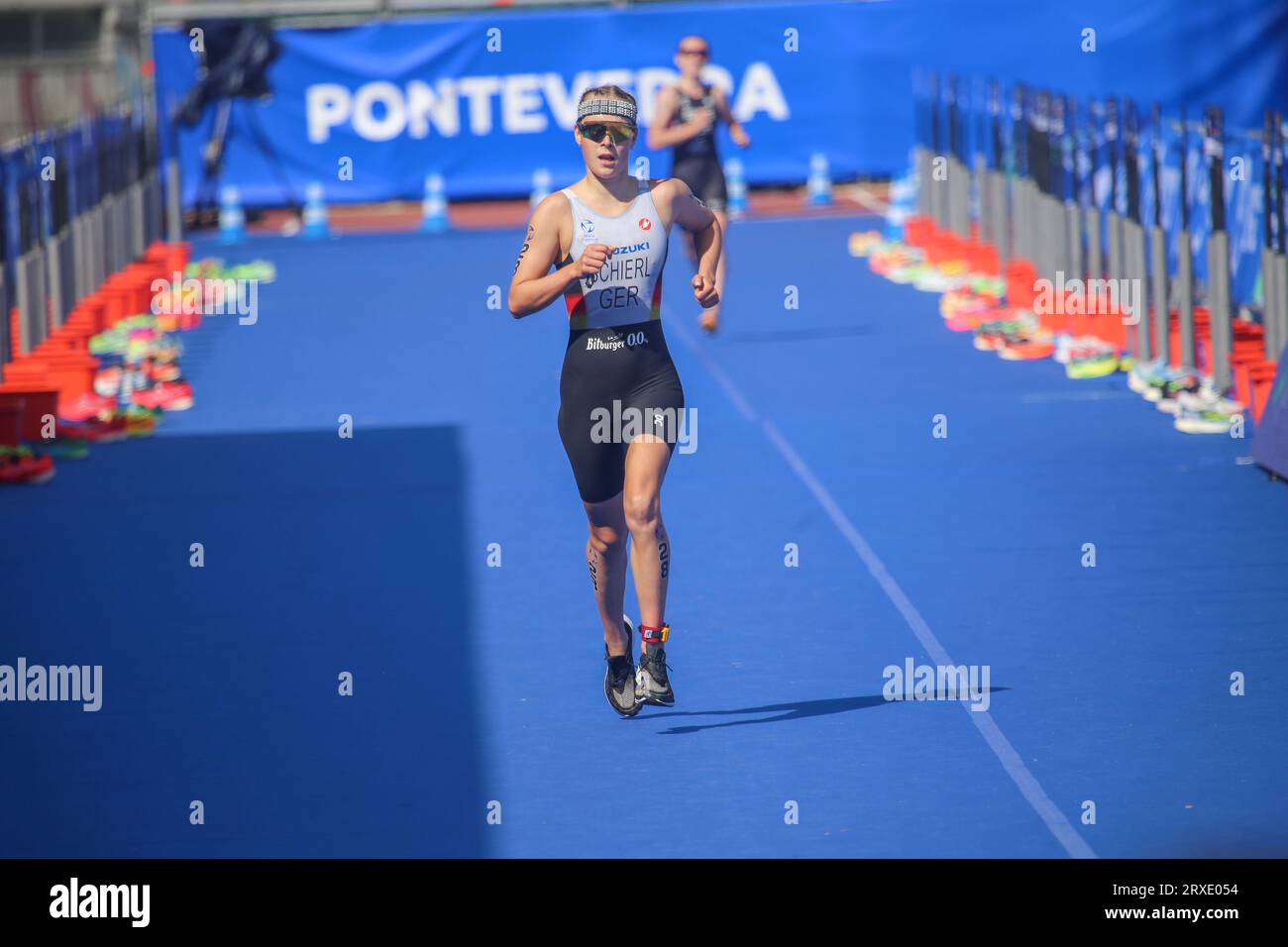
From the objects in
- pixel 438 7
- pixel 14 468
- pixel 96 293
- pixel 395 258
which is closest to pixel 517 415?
pixel 14 468

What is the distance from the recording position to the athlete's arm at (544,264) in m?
7.42

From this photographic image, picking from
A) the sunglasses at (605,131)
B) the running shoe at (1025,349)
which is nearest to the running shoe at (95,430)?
the running shoe at (1025,349)

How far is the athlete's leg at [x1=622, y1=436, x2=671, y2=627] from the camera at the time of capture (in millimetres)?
7719

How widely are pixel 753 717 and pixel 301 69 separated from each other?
912 inches

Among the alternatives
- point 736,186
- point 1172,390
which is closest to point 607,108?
point 1172,390

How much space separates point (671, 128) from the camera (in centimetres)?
1641

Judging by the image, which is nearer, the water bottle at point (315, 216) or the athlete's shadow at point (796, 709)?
the athlete's shadow at point (796, 709)

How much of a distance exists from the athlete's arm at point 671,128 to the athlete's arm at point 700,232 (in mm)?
8161

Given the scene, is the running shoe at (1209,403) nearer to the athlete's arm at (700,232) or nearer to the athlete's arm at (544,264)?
the athlete's arm at (700,232)

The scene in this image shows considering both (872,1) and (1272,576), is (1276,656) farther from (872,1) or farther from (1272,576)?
(872,1)

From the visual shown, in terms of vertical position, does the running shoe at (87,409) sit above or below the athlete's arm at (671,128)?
below

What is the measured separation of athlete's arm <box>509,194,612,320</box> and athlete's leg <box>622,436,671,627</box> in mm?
682

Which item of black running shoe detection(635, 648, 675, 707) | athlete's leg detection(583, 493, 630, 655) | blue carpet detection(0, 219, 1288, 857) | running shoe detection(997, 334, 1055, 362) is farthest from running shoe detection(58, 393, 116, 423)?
black running shoe detection(635, 648, 675, 707)

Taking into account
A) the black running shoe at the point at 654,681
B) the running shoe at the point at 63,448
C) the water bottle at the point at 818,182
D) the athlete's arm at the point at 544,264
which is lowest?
the black running shoe at the point at 654,681
